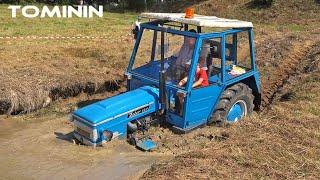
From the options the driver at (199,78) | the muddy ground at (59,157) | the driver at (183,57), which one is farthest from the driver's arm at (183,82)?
the muddy ground at (59,157)

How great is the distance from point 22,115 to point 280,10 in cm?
1859

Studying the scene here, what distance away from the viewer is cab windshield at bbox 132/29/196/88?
7977 mm

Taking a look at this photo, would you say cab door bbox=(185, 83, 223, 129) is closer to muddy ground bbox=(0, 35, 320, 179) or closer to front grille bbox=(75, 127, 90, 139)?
muddy ground bbox=(0, 35, 320, 179)

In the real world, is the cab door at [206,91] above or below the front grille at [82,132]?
above

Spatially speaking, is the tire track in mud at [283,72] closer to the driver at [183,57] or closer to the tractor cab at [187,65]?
the tractor cab at [187,65]

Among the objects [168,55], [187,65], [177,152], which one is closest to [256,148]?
[177,152]

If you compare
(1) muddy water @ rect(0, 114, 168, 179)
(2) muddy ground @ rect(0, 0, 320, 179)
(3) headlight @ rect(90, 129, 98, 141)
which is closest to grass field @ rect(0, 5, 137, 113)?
(2) muddy ground @ rect(0, 0, 320, 179)

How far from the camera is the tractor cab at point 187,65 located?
7.84 m

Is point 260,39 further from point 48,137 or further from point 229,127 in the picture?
point 48,137

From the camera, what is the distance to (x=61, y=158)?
23.8 ft

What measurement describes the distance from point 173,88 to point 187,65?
445mm

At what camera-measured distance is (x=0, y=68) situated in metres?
11.1

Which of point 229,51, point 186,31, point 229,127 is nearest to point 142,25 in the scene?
point 186,31

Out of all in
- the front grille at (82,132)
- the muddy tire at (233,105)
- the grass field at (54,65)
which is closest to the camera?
the front grille at (82,132)
